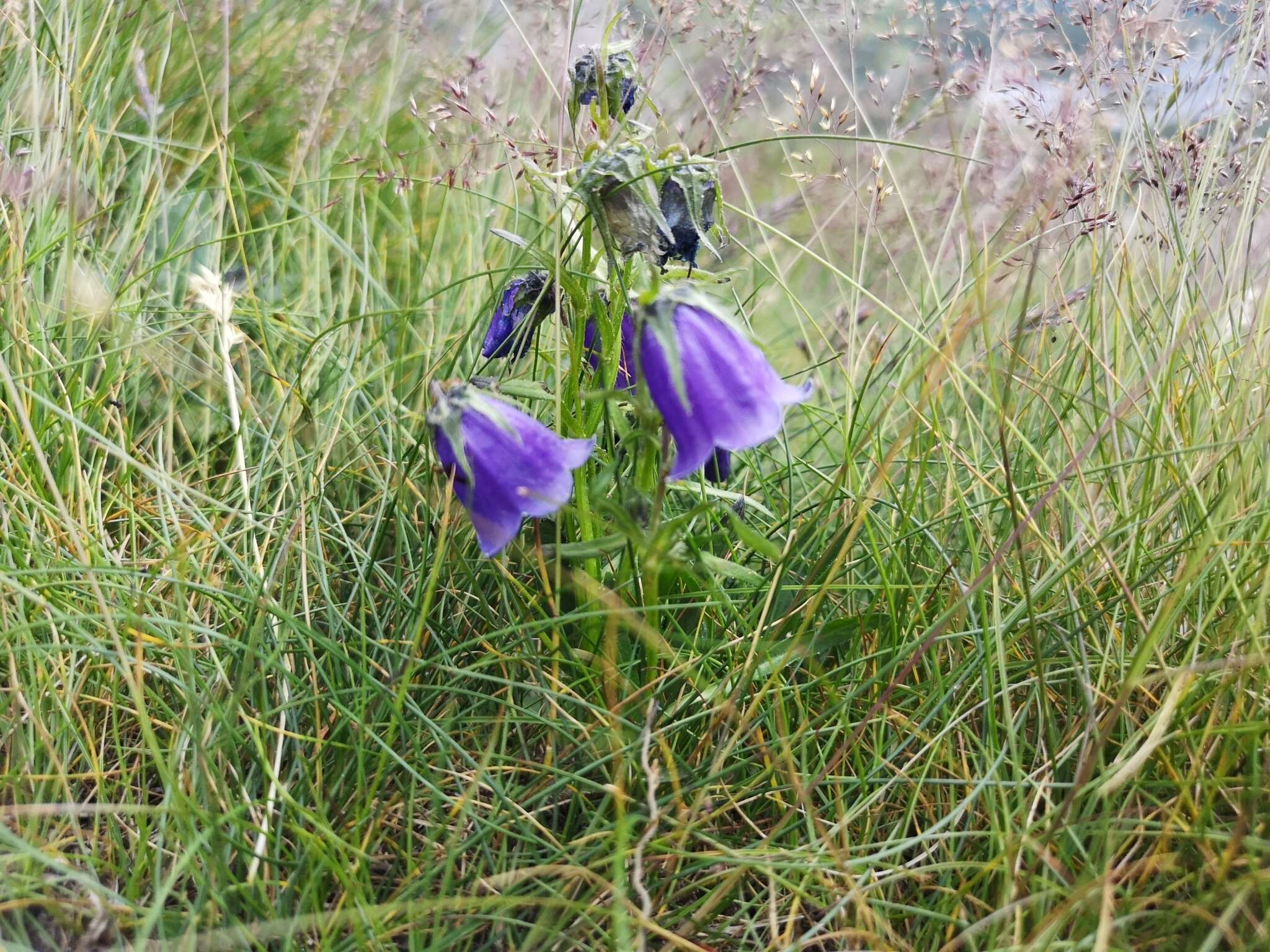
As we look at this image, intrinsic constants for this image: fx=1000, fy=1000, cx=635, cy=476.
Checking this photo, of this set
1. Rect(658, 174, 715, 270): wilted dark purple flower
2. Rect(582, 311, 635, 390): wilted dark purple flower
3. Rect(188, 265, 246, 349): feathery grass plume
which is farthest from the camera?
Rect(188, 265, 246, 349): feathery grass plume

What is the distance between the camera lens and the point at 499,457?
1.09 meters

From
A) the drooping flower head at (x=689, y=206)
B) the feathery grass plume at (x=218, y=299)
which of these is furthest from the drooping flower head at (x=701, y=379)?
the feathery grass plume at (x=218, y=299)

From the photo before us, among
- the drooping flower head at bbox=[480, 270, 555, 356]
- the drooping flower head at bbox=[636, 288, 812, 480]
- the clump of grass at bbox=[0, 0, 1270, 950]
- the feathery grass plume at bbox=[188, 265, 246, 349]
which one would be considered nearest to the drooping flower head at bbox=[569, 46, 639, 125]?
the clump of grass at bbox=[0, 0, 1270, 950]

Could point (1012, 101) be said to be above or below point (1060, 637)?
above

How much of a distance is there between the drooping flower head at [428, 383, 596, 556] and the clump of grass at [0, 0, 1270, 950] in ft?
0.22

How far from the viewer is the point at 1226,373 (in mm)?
1633

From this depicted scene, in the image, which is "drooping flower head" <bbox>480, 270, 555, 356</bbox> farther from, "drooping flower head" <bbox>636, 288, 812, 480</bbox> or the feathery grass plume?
the feathery grass plume

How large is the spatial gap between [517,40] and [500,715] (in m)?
2.07

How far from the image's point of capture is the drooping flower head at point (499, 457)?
108 centimetres

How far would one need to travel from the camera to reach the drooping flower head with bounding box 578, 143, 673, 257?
1.04m

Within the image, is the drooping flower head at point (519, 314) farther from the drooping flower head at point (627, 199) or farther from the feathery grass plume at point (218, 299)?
the feathery grass plume at point (218, 299)

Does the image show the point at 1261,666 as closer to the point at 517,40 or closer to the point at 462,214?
the point at 462,214

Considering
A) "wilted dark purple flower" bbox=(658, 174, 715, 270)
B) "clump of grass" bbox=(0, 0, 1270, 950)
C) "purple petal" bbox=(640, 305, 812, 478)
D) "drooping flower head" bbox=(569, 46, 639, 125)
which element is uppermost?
"drooping flower head" bbox=(569, 46, 639, 125)

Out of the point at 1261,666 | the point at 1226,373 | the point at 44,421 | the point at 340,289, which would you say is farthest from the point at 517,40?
the point at 1261,666
